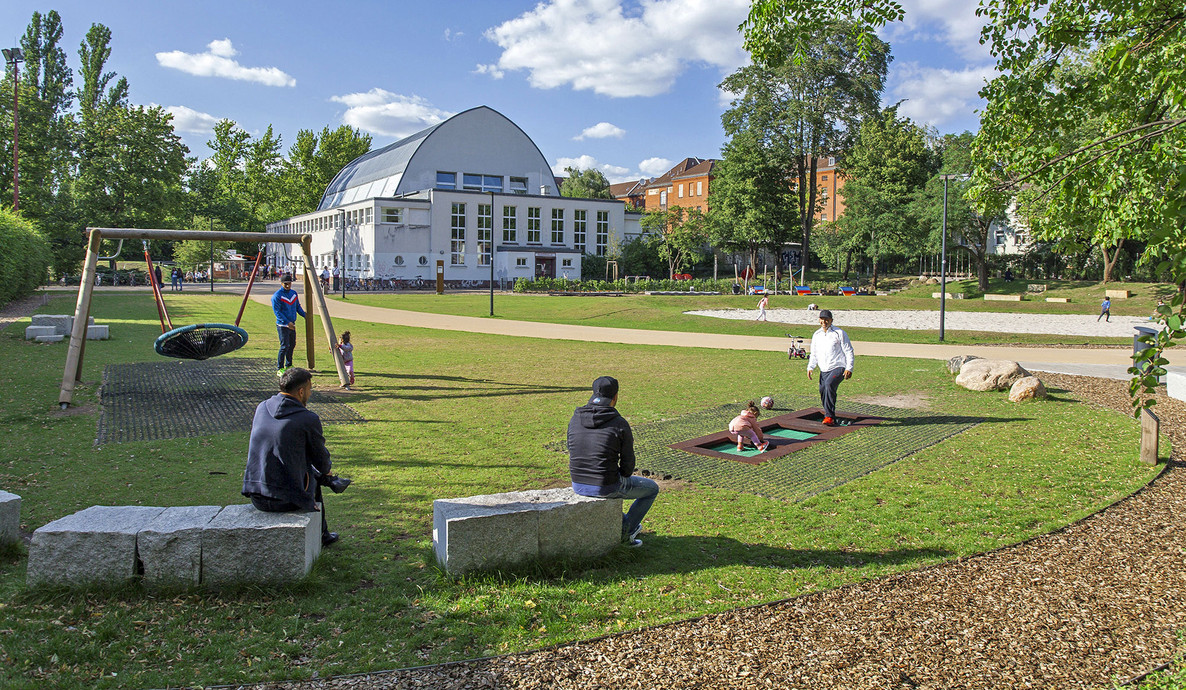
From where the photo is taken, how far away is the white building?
221ft

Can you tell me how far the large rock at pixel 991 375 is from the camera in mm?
14461

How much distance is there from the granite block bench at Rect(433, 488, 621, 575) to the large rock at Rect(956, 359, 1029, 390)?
448 inches

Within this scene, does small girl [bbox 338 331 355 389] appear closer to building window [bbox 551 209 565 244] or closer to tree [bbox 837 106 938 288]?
tree [bbox 837 106 938 288]

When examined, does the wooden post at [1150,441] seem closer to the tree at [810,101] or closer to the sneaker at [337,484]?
the sneaker at [337,484]

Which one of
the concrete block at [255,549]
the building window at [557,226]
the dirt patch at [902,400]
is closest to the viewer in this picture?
the concrete block at [255,549]

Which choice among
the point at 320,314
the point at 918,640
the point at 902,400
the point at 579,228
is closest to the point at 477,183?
the point at 579,228

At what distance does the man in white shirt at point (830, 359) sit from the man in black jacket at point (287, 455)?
776 cm

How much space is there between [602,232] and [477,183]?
13.8 m

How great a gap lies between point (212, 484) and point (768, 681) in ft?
19.8

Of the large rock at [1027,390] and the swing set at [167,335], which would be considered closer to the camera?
the swing set at [167,335]

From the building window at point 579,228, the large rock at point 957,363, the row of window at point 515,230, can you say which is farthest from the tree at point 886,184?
the large rock at point 957,363

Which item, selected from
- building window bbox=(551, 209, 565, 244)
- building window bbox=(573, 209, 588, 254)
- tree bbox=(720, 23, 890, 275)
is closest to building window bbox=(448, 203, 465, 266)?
building window bbox=(551, 209, 565, 244)

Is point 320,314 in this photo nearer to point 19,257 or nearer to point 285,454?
point 285,454

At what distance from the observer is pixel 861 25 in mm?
8039
